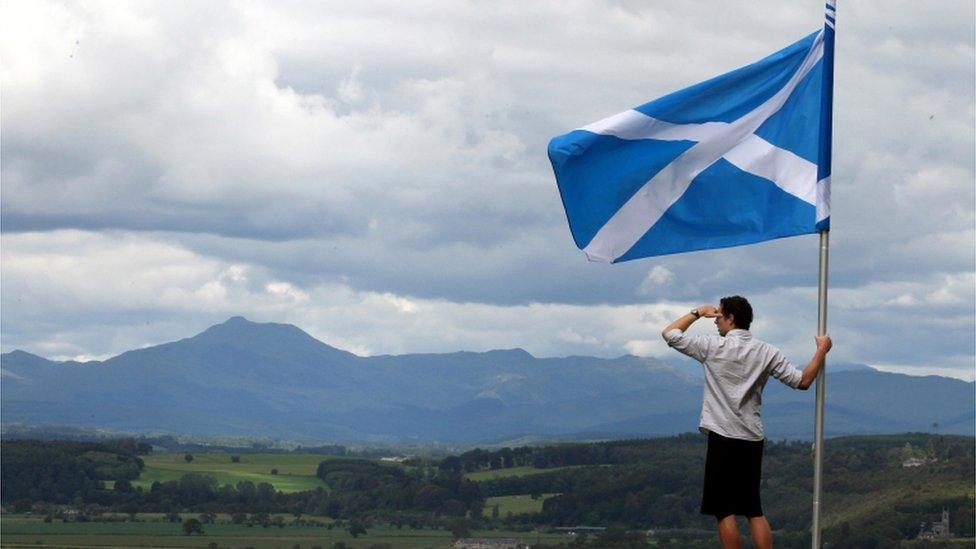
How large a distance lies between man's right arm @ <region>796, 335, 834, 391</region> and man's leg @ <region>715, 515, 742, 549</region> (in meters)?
1.31

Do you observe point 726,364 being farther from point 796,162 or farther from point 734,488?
point 796,162

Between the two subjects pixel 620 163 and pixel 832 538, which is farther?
pixel 832 538

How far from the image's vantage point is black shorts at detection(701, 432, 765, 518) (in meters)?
15.7

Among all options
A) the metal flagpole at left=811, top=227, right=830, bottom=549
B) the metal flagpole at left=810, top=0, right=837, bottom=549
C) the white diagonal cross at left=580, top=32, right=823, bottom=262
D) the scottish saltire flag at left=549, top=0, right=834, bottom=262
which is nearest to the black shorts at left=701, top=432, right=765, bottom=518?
the metal flagpole at left=811, top=227, right=830, bottom=549

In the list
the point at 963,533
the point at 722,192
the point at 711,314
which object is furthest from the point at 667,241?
the point at 963,533

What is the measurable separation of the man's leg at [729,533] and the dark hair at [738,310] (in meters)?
1.66

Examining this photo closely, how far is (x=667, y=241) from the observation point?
17750mm

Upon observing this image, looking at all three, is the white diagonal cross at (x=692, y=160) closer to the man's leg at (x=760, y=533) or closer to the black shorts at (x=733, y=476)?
the black shorts at (x=733, y=476)

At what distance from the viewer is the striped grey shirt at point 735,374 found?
1546 cm

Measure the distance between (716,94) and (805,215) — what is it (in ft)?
5.02

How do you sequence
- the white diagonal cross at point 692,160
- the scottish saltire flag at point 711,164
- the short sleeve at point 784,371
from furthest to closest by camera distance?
the white diagonal cross at point 692,160 < the scottish saltire flag at point 711,164 < the short sleeve at point 784,371

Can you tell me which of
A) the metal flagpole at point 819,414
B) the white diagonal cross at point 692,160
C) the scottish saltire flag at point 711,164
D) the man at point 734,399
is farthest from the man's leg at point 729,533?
the white diagonal cross at point 692,160

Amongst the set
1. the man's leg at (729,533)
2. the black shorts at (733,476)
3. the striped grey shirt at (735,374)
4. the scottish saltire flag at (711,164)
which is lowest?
the man's leg at (729,533)

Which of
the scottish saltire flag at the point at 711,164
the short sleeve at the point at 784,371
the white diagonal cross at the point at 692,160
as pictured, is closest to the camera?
the short sleeve at the point at 784,371
